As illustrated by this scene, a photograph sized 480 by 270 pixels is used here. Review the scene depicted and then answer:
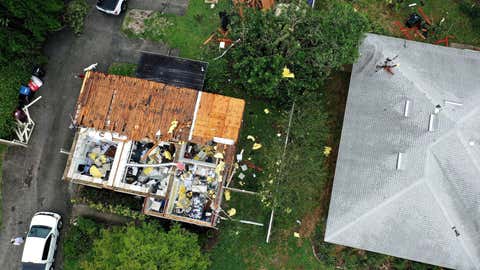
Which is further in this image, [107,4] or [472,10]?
[107,4]

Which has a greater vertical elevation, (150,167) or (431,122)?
(431,122)

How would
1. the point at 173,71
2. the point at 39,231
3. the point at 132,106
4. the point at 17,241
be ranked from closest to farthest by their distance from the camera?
the point at 132,106
the point at 39,231
the point at 173,71
the point at 17,241

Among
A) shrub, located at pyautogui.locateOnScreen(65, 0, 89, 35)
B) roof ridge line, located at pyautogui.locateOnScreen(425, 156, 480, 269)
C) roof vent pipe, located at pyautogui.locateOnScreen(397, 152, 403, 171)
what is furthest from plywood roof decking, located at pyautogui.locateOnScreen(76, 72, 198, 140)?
roof ridge line, located at pyautogui.locateOnScreen(425, 156, 480, 269)

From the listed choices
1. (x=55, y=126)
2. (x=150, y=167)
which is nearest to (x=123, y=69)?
(x=55, y=126)

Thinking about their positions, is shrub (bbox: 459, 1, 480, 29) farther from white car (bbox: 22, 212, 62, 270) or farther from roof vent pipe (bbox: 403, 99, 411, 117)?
white car (bbox: 22, 212, 62, 270)

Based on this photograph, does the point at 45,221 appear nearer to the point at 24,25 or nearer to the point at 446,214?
the point at 24,25

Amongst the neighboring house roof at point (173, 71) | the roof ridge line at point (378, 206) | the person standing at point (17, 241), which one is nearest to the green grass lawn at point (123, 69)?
the neighboring house roof at point (173, 71)

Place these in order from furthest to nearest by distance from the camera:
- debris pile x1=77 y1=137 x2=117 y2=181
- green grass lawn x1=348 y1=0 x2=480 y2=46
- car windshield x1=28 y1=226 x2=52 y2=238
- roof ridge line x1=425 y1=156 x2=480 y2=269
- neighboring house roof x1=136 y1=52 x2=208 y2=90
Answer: green grass lawn x1=348 y1=0 x2=480 y2=46 < neighboring house roof x1=136 y1=52 x2=208 y2=90 < car windshield x1=28 y1=226 x2=52 y2=238 < debris pile x1=77 y1=137 x2=117 y2=181 < roof ridge line x1=425 y1=156 x2=480 y2=269
